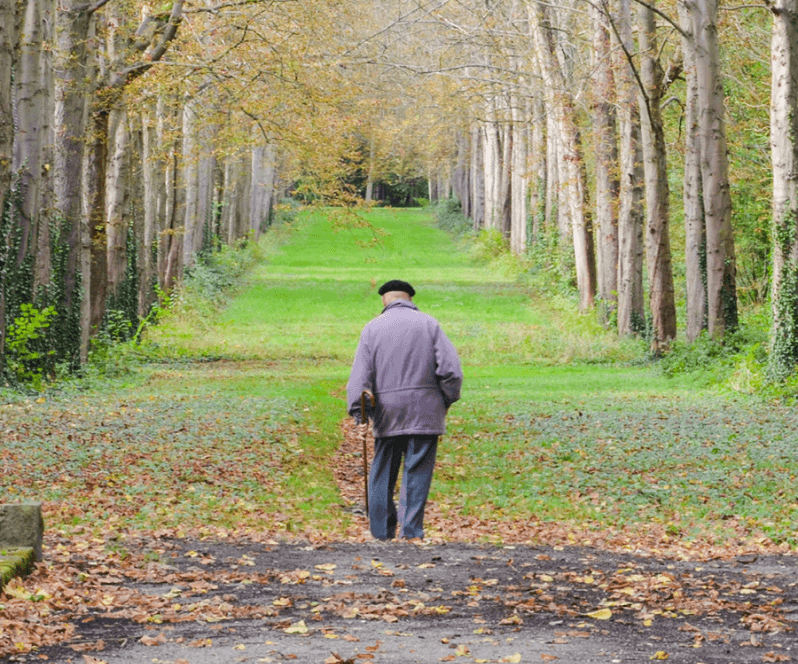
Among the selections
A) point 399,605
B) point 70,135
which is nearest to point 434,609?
→ point 399,605

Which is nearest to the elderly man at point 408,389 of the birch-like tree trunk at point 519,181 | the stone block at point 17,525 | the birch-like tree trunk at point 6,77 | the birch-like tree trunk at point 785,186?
the stone block at point 17,525

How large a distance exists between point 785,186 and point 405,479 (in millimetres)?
11741

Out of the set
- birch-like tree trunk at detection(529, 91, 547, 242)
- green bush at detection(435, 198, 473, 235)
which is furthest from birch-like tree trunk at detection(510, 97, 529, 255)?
green bush at detection(435, 198, 473, 235)

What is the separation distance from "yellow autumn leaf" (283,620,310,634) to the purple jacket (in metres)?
2.91

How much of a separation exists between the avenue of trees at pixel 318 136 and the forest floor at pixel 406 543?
2.19m

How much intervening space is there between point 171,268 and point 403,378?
28.2 m

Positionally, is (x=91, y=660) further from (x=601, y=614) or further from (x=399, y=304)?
(x=399, y=304)

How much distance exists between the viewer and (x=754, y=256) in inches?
1459

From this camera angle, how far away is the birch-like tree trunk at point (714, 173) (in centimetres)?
2167

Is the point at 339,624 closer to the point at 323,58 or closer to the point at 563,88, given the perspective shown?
the point at 323,58

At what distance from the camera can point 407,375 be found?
9.15m

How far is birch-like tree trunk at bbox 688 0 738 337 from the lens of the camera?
21672 mm

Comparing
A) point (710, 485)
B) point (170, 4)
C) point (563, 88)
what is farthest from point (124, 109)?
point (710, 485)

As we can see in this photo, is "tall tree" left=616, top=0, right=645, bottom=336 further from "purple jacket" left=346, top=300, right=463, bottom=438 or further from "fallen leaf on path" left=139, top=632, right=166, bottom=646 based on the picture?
"fallen leaf on path" left=139, top=632, right=166, bottom=646
